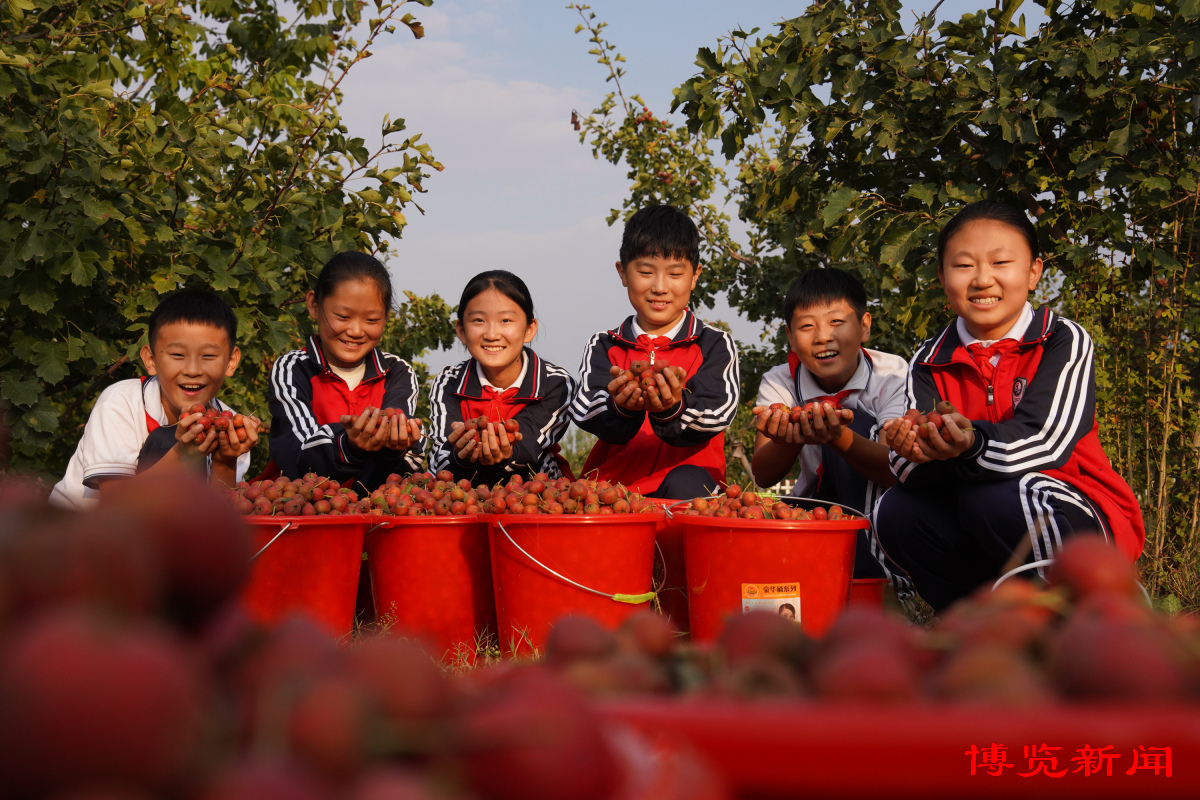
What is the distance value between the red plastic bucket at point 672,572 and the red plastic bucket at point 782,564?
43cm

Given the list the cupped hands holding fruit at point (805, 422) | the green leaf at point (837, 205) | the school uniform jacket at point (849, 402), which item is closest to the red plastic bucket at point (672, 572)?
the cupped hands holding fruit at point (805, 422)

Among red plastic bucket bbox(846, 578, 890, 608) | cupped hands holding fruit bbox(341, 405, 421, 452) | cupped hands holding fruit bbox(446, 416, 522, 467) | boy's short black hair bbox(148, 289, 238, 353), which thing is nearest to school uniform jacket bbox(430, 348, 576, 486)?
cupped hands holding fruit bbox(446, 416, 522, 467)

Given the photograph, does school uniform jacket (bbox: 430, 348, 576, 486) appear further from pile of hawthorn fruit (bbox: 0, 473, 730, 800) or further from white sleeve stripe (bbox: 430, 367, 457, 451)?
pile of hawthorn fruit (bbox: 0, 473, 730, 800)

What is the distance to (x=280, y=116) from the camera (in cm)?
532

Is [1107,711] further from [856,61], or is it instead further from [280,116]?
[280,116]

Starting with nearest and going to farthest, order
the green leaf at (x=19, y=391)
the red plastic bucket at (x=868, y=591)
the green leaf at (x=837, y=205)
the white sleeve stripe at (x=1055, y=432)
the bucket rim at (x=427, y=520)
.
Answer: the white sleeve stripe at (x=1055, y=432) → the bucket rim at (x=427, y=520) → the red plastic bucket at (x=868, y=591) → the green leaf at (x=19, y=391) → the green leaf at (x=837, y=205)

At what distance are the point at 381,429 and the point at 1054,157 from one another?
3.33m

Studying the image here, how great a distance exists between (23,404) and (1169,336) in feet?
17.0

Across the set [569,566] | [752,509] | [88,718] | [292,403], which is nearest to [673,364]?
[752,509]

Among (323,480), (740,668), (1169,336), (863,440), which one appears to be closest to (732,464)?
(1169,336)

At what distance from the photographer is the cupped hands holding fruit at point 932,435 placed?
2.58m

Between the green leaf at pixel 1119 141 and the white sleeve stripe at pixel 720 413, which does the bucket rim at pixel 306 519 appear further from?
the green leaf at pixel 1119 141

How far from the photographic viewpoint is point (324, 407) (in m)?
3.98

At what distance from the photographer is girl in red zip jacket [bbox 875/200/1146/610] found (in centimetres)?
262
